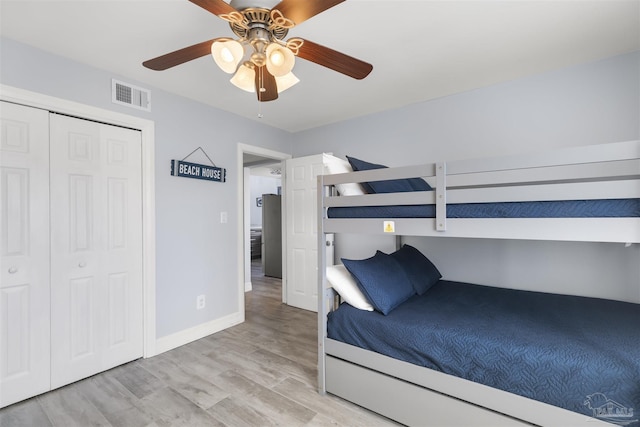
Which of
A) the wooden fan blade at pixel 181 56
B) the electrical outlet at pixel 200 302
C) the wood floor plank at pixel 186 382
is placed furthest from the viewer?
the electrical outlet at pixel 200 302

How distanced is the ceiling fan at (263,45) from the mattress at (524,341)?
1477mm

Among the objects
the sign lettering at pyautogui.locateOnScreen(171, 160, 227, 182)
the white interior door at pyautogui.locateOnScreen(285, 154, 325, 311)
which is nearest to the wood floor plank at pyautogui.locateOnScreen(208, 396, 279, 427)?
the white interior door at pyautogui.locateOnScreen(285, 154, 325, 311)

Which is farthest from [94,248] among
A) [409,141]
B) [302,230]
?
[409,141]

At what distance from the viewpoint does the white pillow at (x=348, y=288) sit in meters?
1.84

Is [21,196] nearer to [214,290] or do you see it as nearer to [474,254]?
[214,290]

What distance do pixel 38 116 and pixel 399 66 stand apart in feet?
8.58

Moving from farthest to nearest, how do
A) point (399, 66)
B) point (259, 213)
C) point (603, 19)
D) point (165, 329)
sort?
point (259, 213)
point (165, 329)
point (399, 66)
point (603, 19)

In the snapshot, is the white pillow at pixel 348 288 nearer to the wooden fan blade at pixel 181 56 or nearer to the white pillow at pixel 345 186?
the white pillow at pixel 345 186

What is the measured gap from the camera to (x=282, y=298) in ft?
13.1

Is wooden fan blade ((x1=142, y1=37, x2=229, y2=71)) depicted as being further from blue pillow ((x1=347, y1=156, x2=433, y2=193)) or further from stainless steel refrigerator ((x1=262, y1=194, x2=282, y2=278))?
stainless steel refrigerator ((x1=262, y1=194, x2=282, y2=278))

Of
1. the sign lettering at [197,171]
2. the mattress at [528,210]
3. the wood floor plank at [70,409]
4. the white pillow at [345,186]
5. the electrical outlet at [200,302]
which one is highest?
the sign lettering at [197,171]

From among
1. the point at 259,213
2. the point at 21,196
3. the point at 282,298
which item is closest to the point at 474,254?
the point at 282,298

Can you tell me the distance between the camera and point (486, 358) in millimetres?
1351

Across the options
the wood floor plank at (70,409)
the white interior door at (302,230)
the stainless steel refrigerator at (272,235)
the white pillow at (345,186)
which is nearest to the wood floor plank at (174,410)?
the wood floor plank at (70,409)
